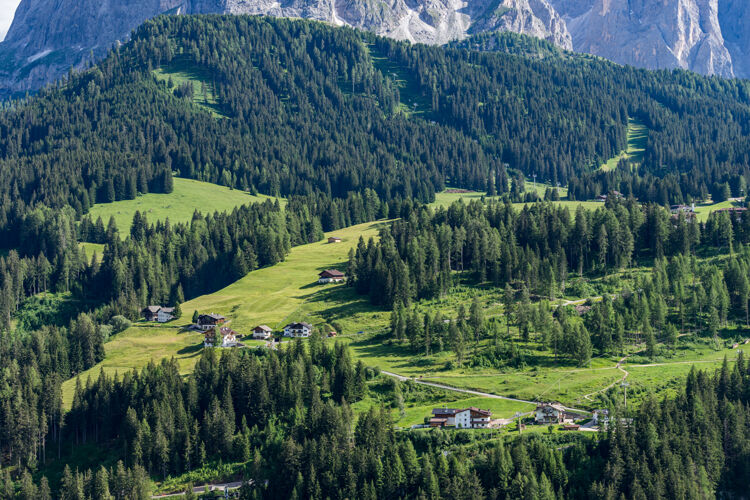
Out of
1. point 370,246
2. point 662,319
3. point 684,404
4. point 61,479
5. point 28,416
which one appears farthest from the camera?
point 370,246

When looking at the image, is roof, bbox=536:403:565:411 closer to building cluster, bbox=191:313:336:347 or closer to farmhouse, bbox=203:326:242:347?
building cluster, bbox=191:313:336:347

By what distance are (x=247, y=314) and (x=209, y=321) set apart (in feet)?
28.5

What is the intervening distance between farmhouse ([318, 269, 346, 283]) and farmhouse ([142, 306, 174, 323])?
110 feet

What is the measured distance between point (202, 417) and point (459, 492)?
44.9 metres

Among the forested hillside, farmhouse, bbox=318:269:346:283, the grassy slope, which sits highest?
farmhouse, bbox=318:269:346:283

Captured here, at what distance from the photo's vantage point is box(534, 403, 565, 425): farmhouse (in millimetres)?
110250

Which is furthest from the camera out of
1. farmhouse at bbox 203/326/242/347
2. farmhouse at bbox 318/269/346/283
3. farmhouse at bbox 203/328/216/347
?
farmhouse at bbox 318/269/346/283

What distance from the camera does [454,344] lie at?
134500 mm

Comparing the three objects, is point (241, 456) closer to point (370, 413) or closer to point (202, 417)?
point (202, 417)

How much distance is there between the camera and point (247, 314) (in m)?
168

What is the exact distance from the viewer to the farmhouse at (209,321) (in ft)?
533

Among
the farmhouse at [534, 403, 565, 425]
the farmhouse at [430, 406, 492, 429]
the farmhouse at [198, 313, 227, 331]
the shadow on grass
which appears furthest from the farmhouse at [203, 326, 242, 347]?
the farmhouse at [534, 403, 565, 425]

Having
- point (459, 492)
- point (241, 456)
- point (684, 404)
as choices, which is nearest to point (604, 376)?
point (684, 404)

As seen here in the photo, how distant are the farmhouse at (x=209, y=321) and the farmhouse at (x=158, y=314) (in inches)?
485
